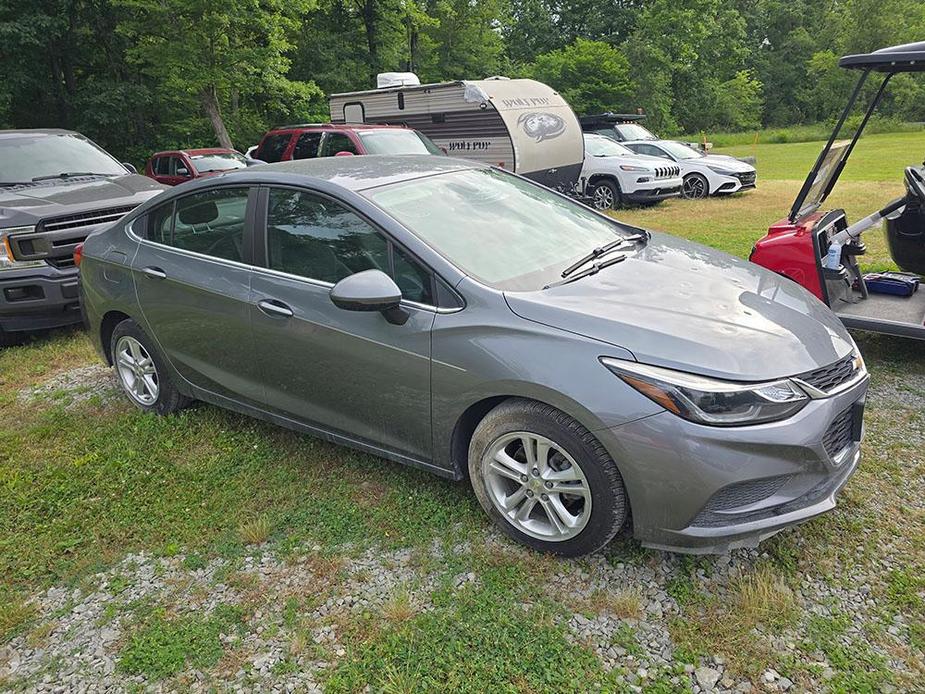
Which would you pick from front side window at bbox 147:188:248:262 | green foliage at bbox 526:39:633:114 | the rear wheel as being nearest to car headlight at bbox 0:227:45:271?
front side window at bbox 147:188:248:262

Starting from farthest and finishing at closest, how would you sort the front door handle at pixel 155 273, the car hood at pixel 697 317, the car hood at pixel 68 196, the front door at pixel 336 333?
1. the car hood at pixel 68 196
2. the front door handle at pixel 155 273
3. the front door at pixel 336 333
4. the car hood at pixel 697 317

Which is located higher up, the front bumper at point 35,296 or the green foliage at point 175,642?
the front bumper at point 35,296

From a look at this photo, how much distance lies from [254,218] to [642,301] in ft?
6.55

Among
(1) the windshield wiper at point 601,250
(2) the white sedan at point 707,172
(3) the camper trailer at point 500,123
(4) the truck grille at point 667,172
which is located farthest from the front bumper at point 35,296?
(2) the white sedan at point 707,172

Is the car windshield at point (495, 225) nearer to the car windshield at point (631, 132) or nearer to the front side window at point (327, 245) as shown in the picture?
the front side window at point (327, 245)

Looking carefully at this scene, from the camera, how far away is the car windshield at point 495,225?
2889mm

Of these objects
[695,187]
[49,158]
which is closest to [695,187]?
[695,187]

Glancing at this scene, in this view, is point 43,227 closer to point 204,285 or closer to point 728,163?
point 204,285

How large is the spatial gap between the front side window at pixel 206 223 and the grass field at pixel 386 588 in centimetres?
113

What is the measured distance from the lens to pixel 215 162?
42.7ft

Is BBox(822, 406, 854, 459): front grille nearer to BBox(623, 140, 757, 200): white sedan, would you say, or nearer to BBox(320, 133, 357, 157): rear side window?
BBox(320, 133, 357, 157): rear side window

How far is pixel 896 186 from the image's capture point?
12.5 m

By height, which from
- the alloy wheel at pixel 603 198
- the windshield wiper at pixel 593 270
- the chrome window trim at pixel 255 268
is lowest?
the alloy wheel at pixel 603 198

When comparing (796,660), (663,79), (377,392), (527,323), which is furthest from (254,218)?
(663,79)
